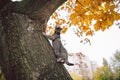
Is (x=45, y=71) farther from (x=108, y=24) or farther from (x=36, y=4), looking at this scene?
(x=108, y=24)

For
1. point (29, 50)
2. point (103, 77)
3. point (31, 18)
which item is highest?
point (31, 18)

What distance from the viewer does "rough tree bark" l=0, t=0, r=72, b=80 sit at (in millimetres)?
2908

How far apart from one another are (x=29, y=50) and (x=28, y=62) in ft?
0.57

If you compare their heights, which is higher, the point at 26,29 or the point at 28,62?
the point at 26,29

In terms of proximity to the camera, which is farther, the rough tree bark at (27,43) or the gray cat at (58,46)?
the gray cat at (58,46)

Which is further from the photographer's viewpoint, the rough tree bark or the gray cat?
the gray cat

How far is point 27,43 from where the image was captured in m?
3.09

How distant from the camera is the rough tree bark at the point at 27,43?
9.54 feet

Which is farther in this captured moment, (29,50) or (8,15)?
(8,15)

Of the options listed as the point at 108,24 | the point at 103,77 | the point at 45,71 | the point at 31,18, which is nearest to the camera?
the point at 45,71

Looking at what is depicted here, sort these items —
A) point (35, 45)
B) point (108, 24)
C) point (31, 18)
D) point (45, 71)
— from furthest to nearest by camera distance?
point (108, 24) < point (31, 18) < point (35, 45) < point (45, 71)

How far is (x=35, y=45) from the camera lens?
3.11 meters

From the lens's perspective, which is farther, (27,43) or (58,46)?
(58,46)

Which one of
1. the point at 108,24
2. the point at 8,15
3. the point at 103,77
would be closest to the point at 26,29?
the point at 8,15
